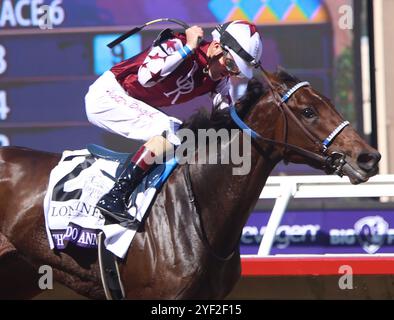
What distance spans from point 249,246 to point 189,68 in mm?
2018

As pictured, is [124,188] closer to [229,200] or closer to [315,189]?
[229,200]

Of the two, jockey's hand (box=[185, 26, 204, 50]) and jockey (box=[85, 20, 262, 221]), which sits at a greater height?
jockey's hand (box=[185, 26, 204, 50])

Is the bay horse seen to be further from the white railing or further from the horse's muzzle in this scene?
the white railing

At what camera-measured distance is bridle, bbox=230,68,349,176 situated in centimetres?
351

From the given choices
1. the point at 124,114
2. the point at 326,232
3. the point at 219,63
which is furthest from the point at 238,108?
the point at 326,232

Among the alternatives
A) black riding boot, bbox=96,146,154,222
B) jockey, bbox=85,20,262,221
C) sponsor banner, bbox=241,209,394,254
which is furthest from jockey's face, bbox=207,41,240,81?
sponsor banner, bbox=241,209,394,254

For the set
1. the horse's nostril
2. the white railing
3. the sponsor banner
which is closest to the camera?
the horse's nostril

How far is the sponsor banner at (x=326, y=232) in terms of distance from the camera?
5.45 meters

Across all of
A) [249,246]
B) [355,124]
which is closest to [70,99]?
[249,246]

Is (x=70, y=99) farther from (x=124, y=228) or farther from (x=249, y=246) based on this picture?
(x=124, y=228)

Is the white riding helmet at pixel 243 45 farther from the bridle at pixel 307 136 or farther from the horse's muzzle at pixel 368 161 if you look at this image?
the horse's muzzle at pixel 368 161

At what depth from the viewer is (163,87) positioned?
12.7 ft

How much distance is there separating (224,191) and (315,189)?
1.23 meters

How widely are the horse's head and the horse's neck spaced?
0.10 meters
